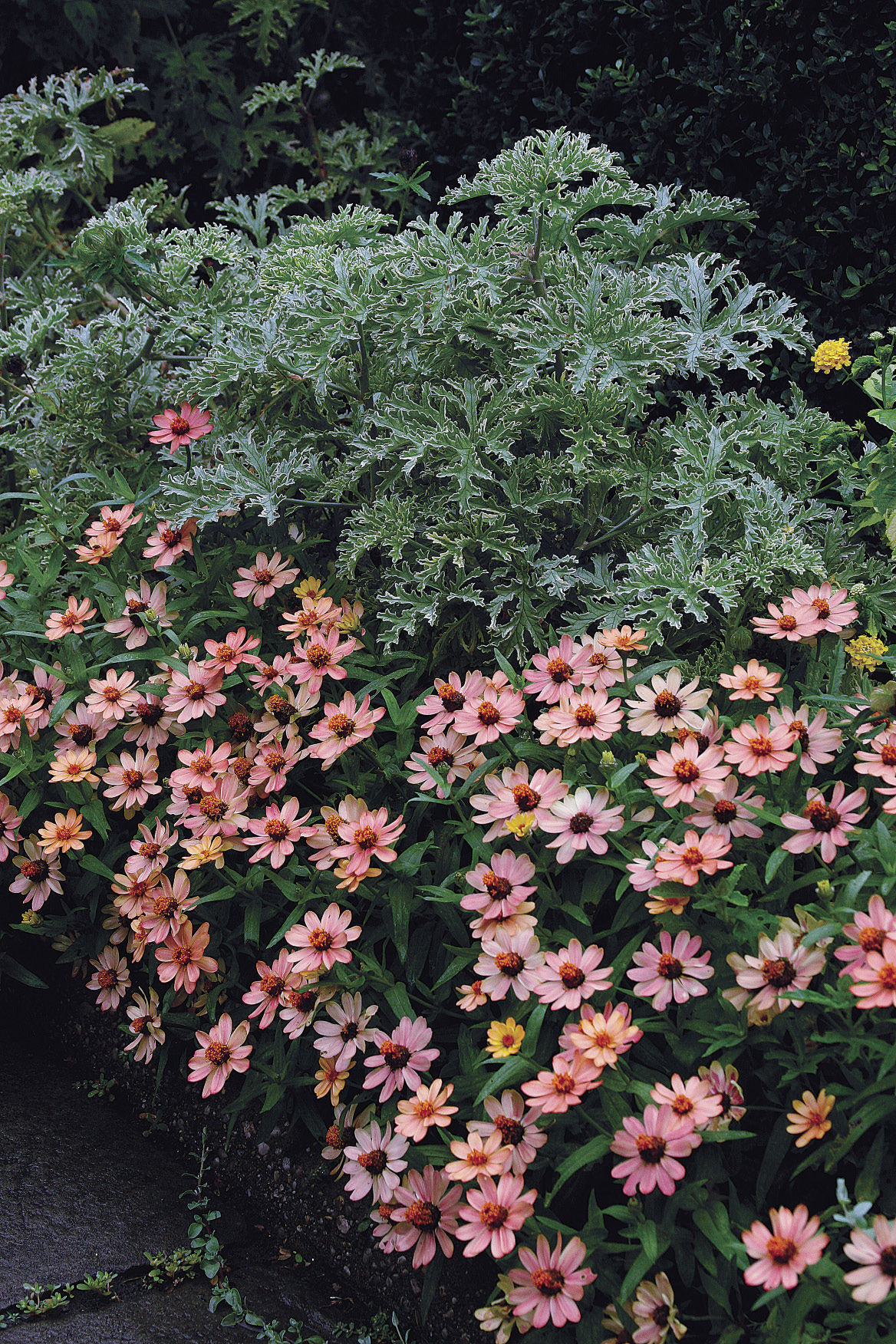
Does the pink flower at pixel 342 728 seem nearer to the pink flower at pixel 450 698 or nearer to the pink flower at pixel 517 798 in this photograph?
the pink flower at pixel 450 698

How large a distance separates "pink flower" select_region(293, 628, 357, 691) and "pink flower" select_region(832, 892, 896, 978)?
→ 3.41 ft

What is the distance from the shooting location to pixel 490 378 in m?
2.42

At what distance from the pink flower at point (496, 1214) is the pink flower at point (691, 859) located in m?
0.46

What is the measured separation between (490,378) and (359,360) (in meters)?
0.32

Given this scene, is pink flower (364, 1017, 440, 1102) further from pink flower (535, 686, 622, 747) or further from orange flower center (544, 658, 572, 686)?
orange flower center (544, 658, 572, 686)

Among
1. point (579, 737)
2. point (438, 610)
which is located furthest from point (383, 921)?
point (438, 610)

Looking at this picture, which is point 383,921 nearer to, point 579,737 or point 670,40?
point 579,737

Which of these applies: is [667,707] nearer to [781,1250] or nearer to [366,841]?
[366,841]

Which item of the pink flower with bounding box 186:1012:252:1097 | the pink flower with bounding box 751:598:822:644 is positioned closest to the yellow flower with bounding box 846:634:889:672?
the pink flower with bounding box 751:598:822:644

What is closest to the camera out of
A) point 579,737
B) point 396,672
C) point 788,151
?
point 579,737

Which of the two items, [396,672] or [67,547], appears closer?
[396,672]

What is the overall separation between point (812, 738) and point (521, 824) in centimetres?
50

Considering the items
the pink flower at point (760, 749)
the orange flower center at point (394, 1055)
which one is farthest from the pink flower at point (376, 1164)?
the pink flower at point (760, 749)

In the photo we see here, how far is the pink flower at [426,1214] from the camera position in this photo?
5.04 feet
